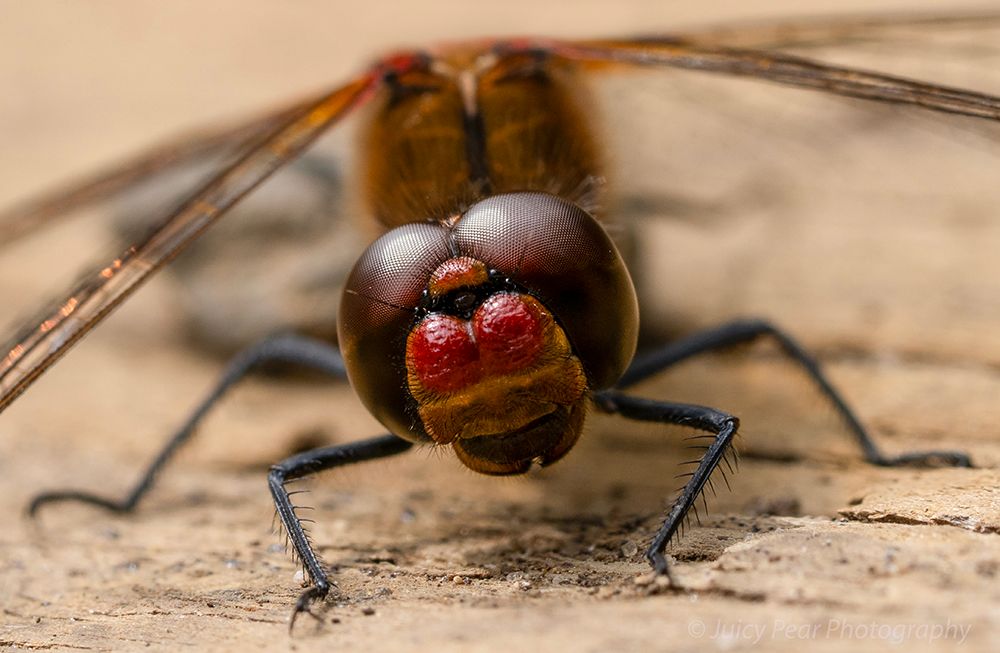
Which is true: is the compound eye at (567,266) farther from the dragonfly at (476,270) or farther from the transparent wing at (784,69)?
the transparent wing at (784,69)

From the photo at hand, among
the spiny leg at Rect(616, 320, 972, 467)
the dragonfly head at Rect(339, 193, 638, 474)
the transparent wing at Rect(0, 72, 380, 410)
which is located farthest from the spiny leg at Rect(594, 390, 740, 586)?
the transparent wing at Rect(0, 72, 380, 410)

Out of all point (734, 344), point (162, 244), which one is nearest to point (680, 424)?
point (734, 344)

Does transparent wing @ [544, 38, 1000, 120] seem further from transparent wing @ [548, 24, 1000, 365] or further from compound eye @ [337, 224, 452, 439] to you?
compound eye @ [337, 224, 452, 439]

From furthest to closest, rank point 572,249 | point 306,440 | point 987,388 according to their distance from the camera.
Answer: point 306,440 < point 987,388 < point 572,249

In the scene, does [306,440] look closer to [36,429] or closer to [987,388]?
[36,429]

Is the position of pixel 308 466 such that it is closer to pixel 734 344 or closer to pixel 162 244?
pixel 162 244

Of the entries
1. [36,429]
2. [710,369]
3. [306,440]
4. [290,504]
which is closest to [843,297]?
[710,369]

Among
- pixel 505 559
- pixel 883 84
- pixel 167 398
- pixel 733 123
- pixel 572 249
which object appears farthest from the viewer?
pixel 733 123
